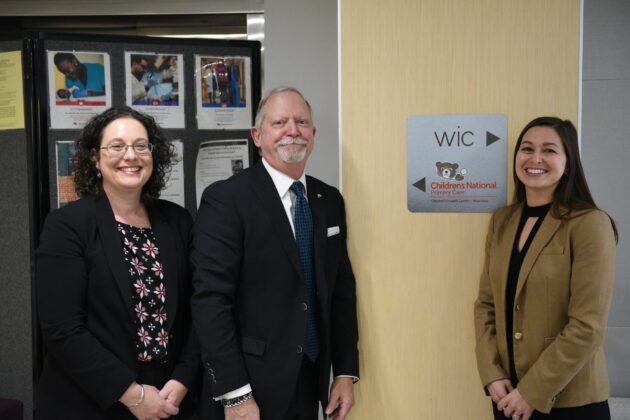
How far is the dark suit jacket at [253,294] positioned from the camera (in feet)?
5.32

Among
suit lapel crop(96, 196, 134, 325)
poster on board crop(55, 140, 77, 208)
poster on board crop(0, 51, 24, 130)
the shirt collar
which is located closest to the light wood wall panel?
the shirt collar

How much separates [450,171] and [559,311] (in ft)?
1.84

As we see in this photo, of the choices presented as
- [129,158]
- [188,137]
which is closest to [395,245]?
[129,158]

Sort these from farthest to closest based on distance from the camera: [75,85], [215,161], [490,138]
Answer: [215,161], [75,85], [490,138]

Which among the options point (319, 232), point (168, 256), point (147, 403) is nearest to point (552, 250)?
point (319, 232)

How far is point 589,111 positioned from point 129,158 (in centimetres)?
225

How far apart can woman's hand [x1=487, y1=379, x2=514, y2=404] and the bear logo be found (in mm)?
668

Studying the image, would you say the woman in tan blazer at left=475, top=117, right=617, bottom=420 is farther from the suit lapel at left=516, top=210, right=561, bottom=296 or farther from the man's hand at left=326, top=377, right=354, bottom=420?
the man's hand at left=326, top=377, right=354, bottom=420

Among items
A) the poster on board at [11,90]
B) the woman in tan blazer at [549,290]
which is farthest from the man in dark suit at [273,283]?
the poster on board at [11,90]

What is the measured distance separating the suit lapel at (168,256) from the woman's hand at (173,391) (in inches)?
7.0

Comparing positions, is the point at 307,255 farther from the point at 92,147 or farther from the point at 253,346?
the point at 92,147

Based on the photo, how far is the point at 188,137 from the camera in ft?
8.40

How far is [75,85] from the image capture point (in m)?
2.42

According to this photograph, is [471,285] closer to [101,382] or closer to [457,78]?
[457,78]
